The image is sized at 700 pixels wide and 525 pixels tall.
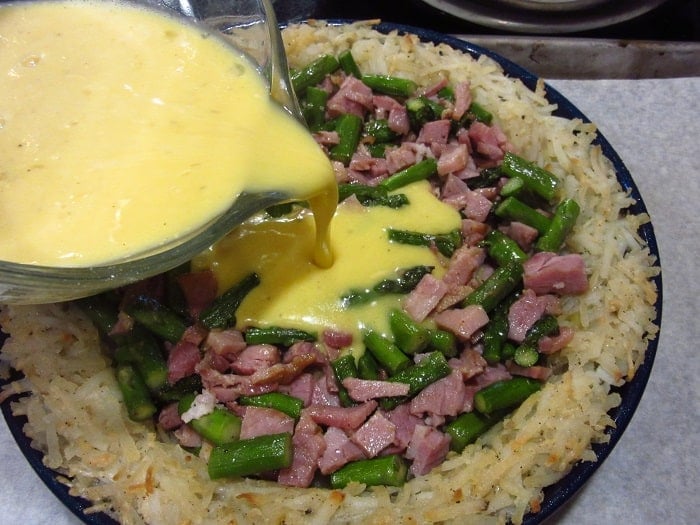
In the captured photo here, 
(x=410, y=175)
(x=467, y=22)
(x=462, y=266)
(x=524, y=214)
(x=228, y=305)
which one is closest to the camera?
(x=228, y=305)

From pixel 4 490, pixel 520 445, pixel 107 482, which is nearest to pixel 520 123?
pixel 520 445

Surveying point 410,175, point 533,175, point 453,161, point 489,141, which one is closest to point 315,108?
point 410,175

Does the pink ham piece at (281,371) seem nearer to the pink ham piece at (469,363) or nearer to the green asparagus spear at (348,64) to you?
the pink ham piece at (469,363)

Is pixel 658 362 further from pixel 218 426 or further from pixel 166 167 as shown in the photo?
pixel 166 167

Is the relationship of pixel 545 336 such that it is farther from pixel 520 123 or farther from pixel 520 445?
pixel 520 123

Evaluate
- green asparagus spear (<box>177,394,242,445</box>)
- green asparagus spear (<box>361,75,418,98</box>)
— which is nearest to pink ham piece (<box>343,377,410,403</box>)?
green asparagus spear (<box>177,394,242,445</box>)
